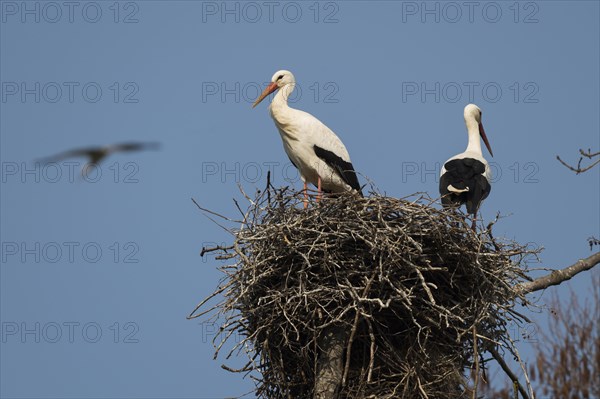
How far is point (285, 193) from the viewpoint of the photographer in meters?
6.25

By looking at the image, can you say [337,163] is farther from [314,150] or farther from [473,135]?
[473,135]

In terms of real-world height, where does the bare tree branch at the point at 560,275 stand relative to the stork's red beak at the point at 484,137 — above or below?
below

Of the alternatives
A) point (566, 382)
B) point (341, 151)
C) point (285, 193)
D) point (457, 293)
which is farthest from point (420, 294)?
point (566, 382)

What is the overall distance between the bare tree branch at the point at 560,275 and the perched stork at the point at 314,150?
241cm

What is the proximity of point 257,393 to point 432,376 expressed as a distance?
1.16m

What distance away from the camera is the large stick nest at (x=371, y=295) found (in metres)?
5.57

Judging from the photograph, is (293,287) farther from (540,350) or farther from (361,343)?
(540,350)

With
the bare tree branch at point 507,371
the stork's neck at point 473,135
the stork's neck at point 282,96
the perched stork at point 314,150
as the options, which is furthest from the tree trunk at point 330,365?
the stork's neck at point 473,135

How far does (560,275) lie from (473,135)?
3832 mm

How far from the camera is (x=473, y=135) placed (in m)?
9.34

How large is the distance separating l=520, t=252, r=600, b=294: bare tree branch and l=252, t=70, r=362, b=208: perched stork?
7.92 feet

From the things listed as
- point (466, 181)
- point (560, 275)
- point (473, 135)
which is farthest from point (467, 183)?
point (560, 275)

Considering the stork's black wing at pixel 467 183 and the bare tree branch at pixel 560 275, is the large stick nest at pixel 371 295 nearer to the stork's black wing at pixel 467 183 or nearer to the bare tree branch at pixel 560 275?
the bare tree branch at pixel 560 275

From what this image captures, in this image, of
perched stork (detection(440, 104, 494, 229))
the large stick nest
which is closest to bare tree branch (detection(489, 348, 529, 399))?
the large stick nest
